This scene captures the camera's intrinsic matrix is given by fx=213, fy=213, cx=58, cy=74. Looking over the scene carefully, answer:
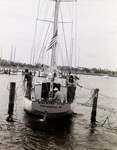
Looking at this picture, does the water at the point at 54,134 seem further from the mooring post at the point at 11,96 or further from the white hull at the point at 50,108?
the white hull at the point at 50,108

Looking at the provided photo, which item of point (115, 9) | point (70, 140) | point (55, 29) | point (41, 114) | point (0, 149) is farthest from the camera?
point (55, 29)

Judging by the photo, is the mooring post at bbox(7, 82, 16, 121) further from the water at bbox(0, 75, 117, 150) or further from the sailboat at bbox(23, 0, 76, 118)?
the sailboat at bbox(23, 0, 76, 118)

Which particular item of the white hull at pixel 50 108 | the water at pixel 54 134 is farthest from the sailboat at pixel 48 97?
the water at pixel 54 134

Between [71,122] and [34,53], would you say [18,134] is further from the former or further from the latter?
[34,53]

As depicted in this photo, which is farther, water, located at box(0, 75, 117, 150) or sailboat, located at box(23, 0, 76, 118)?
sailboat, located at box(23, 0, 76, 118)

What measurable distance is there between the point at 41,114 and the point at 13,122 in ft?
5.70

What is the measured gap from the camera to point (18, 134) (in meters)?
10.5

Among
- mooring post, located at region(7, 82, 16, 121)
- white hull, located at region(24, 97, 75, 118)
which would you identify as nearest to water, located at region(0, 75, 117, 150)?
mooring post, located at region(7, 82, 16, 121)

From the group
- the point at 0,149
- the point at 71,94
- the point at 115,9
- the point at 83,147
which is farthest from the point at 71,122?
the point at 115,9

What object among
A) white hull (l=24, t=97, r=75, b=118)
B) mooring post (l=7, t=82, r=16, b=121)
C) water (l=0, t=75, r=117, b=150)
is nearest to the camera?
water (l=0, t=75, r=117, b=150)

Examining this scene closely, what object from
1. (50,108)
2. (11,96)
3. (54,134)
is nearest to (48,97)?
(50,108)

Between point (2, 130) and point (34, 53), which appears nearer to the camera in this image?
point (2, 130)

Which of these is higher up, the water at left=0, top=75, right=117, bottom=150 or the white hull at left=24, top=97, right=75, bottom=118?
the white hull at left=24, top=97, right=75, bottom=118

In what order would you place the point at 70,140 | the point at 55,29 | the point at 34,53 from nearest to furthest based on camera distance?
1. the point at 70,140
2. the point at 55,29
3. the point at 34,53
